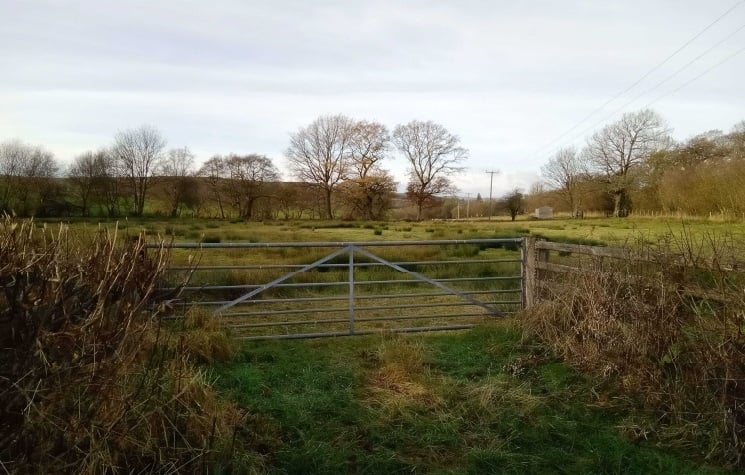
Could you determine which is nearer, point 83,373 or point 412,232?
point 83,373

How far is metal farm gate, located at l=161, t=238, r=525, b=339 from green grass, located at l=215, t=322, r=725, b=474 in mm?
1095

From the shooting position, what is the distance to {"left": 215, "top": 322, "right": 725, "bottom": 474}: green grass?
334cm

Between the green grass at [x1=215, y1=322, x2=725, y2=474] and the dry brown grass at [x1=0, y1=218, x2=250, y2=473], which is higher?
the dry brown grass at [x1=0, y1=218, x2=250, y2=473]

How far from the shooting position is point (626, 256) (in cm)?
507

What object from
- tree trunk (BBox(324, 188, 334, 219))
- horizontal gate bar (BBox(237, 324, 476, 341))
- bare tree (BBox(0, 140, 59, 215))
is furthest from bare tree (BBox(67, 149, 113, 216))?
horizontal gate bar (BBox(237, 324, 476, 341))

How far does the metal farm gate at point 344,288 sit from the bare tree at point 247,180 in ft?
100

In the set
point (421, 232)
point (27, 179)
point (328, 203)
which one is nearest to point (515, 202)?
point (328, 203)

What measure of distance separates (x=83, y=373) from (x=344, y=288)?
9.12 m

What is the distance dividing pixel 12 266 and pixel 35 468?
2.88 feet

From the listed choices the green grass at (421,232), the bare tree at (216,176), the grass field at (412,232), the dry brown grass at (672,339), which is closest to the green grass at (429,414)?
the dry brown grass at (672,339)

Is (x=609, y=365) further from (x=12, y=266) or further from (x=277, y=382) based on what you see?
(x=12, y=266)

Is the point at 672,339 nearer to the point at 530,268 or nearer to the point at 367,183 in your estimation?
the point at 530,268

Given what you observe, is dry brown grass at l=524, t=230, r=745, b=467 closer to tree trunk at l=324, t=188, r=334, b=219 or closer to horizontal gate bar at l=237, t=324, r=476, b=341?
horizontal gate bar at l=237, t=324, r=476, b=341

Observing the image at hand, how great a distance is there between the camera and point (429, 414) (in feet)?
13.4
